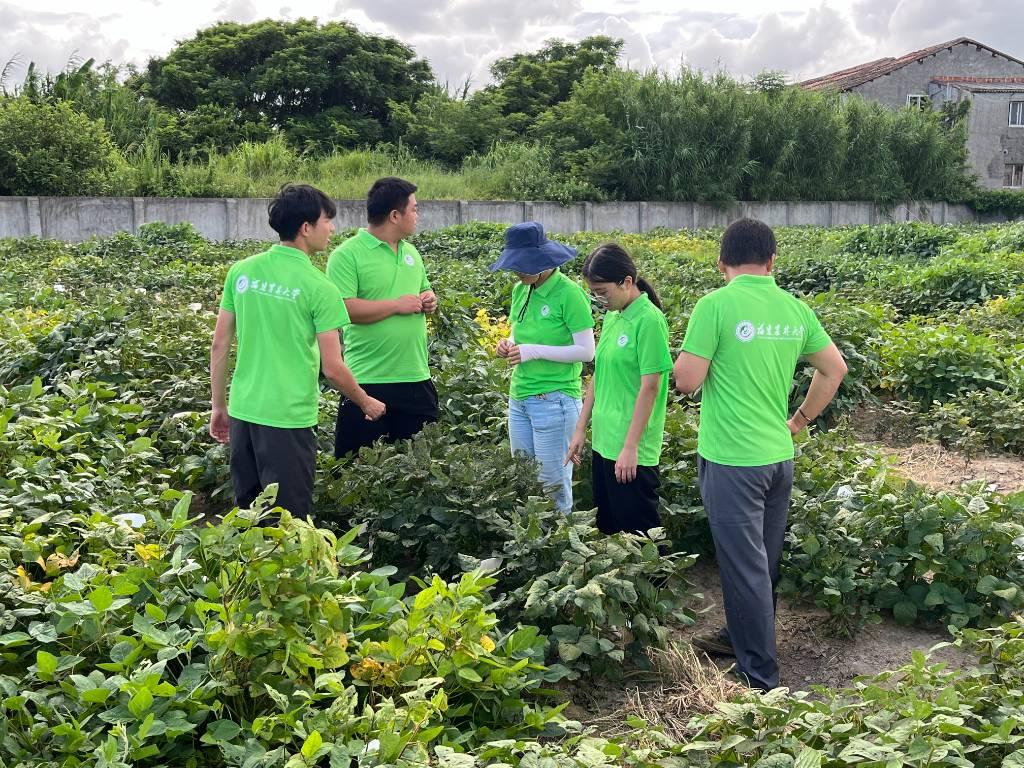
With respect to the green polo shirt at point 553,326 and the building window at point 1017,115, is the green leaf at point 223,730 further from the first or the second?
the building window at point 1017,115

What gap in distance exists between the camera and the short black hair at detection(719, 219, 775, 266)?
3.56 meters

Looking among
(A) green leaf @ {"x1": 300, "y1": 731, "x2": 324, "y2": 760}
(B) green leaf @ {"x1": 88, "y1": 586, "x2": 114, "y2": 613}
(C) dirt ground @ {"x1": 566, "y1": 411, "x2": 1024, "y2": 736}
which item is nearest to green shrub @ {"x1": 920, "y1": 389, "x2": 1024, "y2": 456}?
(C) dirt ground @ {"x1": 566, "y1": 411, "x2": 1024, "y2": 736}

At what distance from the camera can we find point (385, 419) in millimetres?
4754

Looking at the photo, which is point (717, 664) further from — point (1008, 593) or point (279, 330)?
point (279, 330)

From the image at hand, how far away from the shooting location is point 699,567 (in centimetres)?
470

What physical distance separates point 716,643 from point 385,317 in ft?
6.82

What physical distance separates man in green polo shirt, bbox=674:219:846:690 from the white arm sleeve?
99 cm

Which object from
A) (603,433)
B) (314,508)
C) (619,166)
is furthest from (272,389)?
(619,166)

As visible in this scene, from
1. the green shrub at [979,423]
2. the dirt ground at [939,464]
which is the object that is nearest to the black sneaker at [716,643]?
the dirt ground at [939,464]

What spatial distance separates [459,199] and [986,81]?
2834 cm

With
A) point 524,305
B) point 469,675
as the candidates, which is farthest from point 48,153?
point 469,675

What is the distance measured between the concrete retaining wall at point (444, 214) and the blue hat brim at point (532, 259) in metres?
15.8

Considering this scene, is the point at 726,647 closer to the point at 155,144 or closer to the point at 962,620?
the point at 962,620

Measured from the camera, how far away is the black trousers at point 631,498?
13.3 ft
